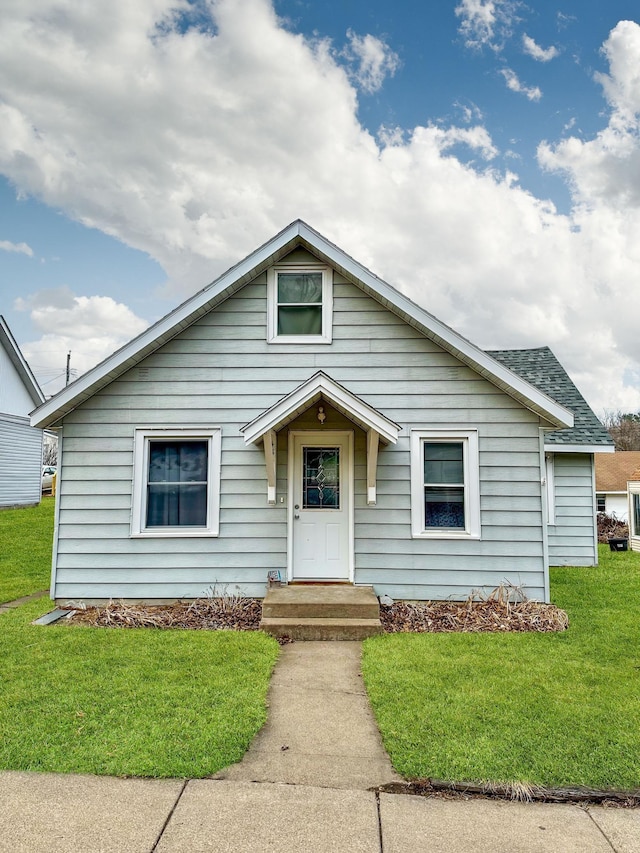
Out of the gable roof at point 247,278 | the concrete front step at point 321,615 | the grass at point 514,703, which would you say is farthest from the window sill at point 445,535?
the gable roof at point 247,278

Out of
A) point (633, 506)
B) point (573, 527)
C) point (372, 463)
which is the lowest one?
point (573, 527)

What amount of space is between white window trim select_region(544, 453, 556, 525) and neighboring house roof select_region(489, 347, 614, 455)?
1.55 ft

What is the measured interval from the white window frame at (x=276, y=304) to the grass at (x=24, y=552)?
6011mm

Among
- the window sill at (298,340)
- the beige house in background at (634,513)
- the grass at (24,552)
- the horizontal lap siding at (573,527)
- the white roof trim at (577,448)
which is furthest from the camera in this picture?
the beige house in background at (634,513)

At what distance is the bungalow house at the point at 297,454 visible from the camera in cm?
720

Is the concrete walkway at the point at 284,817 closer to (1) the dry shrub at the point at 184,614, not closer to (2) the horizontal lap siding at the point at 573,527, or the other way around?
(1) the dry shrub at the point at 184,614

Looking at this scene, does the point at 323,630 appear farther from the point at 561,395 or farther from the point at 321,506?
the point at 561,395

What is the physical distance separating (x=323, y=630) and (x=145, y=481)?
3394 mm

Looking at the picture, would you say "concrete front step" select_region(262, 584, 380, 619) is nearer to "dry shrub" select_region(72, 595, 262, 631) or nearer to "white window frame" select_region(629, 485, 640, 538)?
"dry shrub" select_region(72, 595, 262, 631)

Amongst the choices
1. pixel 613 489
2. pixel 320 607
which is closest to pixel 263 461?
pixel 320 607

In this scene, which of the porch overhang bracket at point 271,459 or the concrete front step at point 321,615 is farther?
the porch overhang bracket at point 271,459

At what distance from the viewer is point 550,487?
37.0 feet

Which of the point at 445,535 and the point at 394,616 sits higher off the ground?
the point at 445,535

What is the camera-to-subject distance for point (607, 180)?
12.4 m
